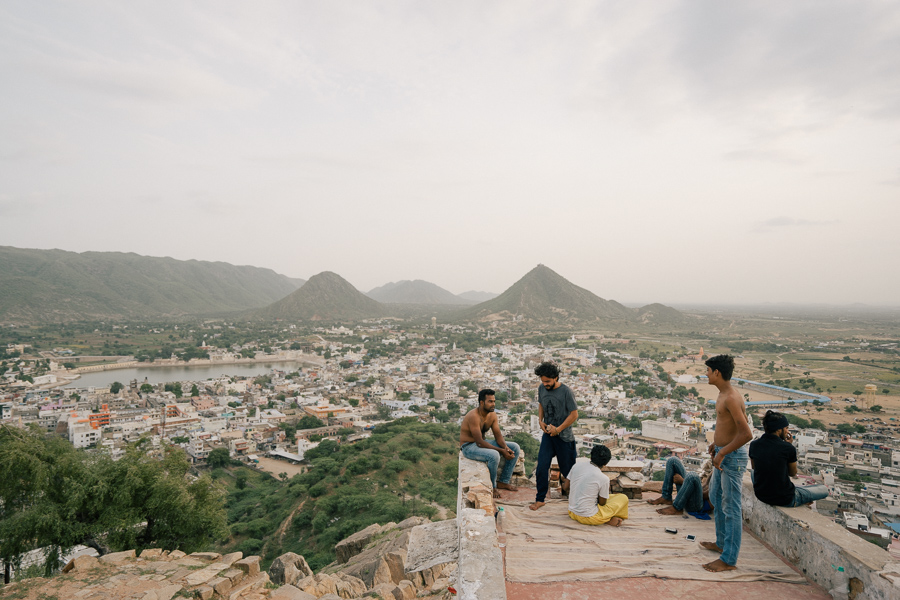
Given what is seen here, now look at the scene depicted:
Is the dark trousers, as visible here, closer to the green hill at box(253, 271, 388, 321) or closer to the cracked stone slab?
the cracked stone slab

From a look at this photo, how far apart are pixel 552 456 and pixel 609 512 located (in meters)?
0.69

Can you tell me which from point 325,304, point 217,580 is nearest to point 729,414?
point 217,580

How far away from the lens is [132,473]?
801 cm

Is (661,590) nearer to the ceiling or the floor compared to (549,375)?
nearer to the floor

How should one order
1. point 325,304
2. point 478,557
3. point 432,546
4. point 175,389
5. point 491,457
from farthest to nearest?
point 325,304 < point 175,389 < point 491,457 < point 432,546 < point 478,557

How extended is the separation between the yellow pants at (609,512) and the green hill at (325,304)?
123272mm

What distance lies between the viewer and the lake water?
47.7m

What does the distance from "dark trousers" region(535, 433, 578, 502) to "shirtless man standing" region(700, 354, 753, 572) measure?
4.20 feet

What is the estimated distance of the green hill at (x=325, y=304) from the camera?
124812mm

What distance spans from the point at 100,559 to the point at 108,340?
271 ft

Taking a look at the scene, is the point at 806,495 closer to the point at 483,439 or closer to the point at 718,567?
the point at 718,567

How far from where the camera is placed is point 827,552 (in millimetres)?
2928

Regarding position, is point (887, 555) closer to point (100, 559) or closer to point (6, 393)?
point (100, 559)

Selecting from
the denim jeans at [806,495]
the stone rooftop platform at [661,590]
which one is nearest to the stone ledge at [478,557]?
the stone rooftop platform at [661,590]
